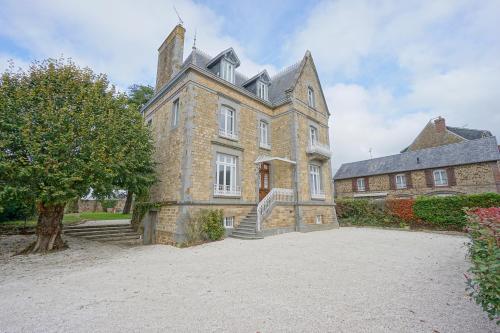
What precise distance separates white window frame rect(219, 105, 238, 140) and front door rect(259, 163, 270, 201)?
2.72 m

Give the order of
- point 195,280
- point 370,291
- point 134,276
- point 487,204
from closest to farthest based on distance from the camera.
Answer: point 370,291 → point 195,280 → point 134,276 → point 487,204

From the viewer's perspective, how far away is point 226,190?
10.8 metres

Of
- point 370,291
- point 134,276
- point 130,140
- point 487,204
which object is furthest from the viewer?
point 487,204

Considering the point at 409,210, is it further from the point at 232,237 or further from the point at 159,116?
the point at 159,116

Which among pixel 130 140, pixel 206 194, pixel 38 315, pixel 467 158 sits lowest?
pixel 38 315

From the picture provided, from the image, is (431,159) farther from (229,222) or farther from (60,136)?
(60,136)

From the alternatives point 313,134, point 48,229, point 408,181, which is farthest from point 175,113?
point 408,181

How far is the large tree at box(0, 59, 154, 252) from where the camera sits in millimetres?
6695

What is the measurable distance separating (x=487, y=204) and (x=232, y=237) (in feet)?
43.4

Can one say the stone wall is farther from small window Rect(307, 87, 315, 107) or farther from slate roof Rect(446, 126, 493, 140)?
small window Rect(307, 87, 315, 107)

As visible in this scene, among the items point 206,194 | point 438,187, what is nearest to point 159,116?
point 206,194

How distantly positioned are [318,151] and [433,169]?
14801 mm

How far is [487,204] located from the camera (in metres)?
11.7

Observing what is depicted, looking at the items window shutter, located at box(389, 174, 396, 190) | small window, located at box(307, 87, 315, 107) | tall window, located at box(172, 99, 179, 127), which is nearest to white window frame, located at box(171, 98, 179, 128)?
tall window, located at box(172, 99, 179, 127)
